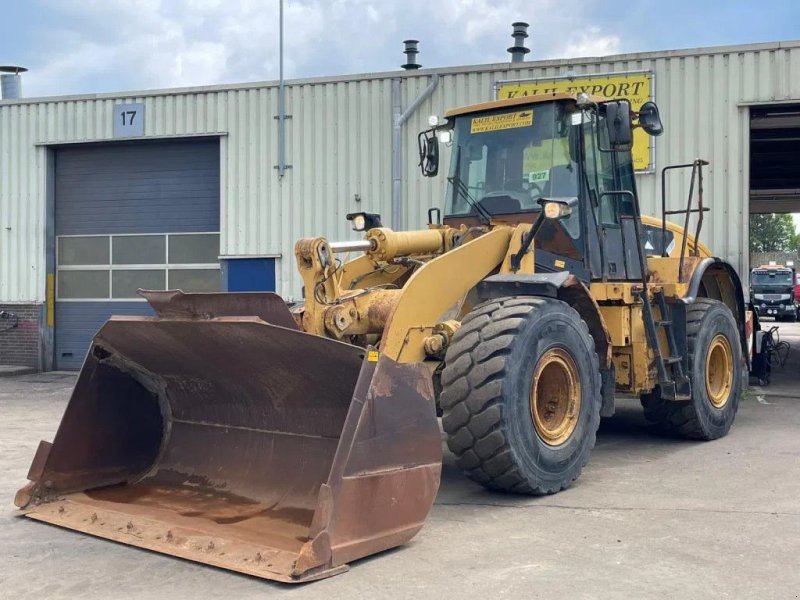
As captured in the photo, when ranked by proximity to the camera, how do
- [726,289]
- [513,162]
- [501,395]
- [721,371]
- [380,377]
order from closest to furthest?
[380,377] < [501,395] < [513,162] < [721,371] < [726,289]

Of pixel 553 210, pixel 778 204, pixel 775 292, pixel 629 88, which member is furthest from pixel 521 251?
pixel 775 292

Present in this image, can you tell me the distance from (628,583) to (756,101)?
1010cm

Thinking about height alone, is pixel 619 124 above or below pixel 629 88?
below

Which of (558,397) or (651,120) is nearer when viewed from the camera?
(558,397)

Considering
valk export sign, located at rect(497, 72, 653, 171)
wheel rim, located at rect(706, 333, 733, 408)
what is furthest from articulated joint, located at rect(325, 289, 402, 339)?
valk export sign, located at rect(497, 72, 653, 171)

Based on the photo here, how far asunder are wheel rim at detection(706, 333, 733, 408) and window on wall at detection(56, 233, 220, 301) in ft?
31.0

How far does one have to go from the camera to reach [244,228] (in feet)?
51.1

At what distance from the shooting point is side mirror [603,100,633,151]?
7238mm

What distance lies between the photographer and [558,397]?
664 centimetres

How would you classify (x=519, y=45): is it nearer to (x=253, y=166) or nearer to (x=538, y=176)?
(x=253, y=166)

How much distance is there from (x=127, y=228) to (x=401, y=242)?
36.1ft

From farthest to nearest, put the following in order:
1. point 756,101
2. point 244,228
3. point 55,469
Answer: point 244,228, point 756,101, point 55,469

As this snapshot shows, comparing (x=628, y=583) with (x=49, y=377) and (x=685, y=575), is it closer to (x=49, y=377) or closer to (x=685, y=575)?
(x=685, y=575)

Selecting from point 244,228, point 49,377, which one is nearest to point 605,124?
point 244,228
